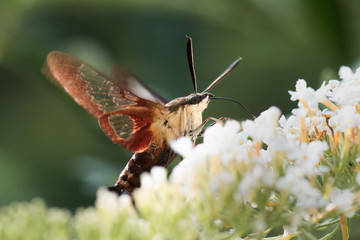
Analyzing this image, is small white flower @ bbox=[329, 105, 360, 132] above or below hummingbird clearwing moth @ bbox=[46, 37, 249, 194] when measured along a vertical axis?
above

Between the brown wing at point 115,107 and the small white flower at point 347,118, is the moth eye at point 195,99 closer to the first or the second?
the brown wing at point 115,107

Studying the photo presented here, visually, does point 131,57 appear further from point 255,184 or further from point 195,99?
point 255,184

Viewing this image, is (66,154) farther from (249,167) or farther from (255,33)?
(249,167)

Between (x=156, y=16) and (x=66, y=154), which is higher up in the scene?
(x=156, y=16)

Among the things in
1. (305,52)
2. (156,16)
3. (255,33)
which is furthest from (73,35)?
(305,52)

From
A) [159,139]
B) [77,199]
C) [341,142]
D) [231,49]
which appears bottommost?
[77,199]

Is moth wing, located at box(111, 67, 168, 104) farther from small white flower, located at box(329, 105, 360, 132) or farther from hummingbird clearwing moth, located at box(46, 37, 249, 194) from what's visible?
small white flower, located at box(329, 105, 360, 132)

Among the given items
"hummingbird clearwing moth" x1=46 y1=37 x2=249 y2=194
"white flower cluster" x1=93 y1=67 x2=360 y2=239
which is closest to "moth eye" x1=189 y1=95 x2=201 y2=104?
"hummingbird clearwing moth" x1=46 y1=37 x2=249 y2=194
